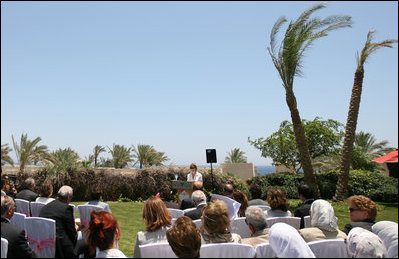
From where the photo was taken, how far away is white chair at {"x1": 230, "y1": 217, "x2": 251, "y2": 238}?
14.9 feet

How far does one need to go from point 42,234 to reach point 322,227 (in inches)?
140

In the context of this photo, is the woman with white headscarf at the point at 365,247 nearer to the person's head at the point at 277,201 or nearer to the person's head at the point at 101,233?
the person's head at the point at 101,233

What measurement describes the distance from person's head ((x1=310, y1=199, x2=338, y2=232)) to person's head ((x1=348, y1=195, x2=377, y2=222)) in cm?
25

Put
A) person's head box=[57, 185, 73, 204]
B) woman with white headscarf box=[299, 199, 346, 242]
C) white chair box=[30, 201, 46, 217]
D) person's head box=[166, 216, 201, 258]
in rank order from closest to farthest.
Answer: person's head box=[166, 216, 201, 258] → woman with white headscarf box=[299, 199, 346, 242] → person's head box=[57, 185, 73, 204] → white chair box=[30, 201, 46, 217]

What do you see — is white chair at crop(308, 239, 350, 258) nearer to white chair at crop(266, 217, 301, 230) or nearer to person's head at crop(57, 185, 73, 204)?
white chair at crop(266, 217, 301, 230)

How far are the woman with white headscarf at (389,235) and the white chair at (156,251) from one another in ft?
5.49

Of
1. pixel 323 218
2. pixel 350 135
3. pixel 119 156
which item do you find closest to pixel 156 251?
pixel 323 218

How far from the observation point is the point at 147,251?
2.33m

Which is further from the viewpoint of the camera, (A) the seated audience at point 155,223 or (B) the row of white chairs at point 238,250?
(A) the seated audience at point 155,223

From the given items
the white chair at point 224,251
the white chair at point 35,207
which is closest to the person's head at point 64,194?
the white chair at point 35,207

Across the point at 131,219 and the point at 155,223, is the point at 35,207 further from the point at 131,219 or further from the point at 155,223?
the point at 131,219

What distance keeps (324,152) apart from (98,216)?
26.7 metres

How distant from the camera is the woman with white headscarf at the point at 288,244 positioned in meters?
2.05

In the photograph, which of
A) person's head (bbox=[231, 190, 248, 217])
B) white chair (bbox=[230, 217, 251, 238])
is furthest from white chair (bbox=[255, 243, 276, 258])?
person's head (bbox=[231, 190, 248, 217])
